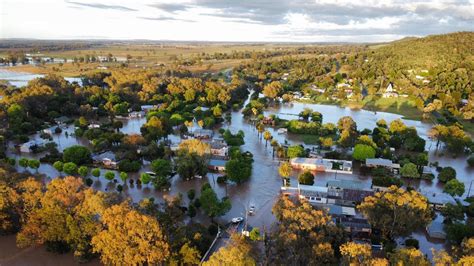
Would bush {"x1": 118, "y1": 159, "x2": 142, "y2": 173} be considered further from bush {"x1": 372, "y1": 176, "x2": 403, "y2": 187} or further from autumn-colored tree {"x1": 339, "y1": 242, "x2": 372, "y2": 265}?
autumn-colored tree {"x1": 339, "y1": 242, "x2": 372, "y2": 265}

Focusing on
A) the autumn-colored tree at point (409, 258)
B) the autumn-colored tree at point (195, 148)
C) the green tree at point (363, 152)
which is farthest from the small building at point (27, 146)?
the autumn-colored tree at point (409, 258)

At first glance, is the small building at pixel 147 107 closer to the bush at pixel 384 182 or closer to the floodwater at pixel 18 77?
the floodwater at pixel 18 77

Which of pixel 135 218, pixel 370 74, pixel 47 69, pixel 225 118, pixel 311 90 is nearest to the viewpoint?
pixel 135 218

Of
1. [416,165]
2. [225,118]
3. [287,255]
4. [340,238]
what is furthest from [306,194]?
[225,118]

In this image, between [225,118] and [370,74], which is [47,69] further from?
[370,74]

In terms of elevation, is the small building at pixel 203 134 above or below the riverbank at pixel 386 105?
below

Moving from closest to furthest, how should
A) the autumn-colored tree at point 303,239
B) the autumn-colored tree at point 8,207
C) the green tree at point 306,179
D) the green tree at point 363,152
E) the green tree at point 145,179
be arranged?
the autumn-colored tree at point 303,239, the autumn-colored tree at point 8,207, the green tree at point 145,179, the green tree at point 306,179, the green tree at point 363,152

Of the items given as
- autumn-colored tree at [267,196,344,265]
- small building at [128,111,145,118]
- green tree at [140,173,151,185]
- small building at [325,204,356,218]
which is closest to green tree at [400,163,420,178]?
small building at [325,204,356,218]
